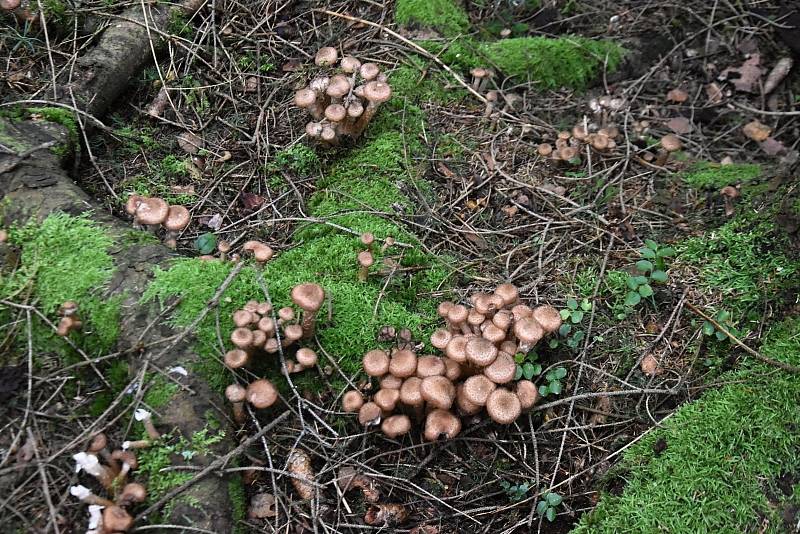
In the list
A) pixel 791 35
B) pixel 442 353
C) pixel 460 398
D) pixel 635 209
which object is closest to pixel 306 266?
pixel 442 353

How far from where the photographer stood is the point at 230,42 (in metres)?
5.37

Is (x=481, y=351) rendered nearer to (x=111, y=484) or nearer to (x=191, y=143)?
(x=111, y=484)

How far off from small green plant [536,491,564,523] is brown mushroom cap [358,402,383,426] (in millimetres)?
962

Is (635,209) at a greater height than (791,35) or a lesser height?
lesser

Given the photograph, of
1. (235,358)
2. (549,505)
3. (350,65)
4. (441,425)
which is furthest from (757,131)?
(235,358)

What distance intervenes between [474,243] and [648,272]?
119 centimetres

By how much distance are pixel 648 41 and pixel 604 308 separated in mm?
3475

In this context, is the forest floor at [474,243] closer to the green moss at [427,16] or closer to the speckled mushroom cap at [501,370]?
the green moss at [427,16]

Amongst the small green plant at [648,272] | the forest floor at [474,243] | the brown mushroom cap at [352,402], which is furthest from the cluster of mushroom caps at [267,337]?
the small green plant at [648,272]

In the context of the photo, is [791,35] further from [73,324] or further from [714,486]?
[73,324]

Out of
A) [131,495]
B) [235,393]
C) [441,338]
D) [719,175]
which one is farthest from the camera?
[719,175]

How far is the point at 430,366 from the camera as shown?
329 centimetres

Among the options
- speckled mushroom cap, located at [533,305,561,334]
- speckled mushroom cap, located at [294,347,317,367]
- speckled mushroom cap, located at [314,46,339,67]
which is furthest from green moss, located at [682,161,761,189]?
speckled mushroom cap, located at [294,347,317,367]

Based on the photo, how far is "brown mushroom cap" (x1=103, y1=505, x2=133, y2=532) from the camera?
2619 millimetres
